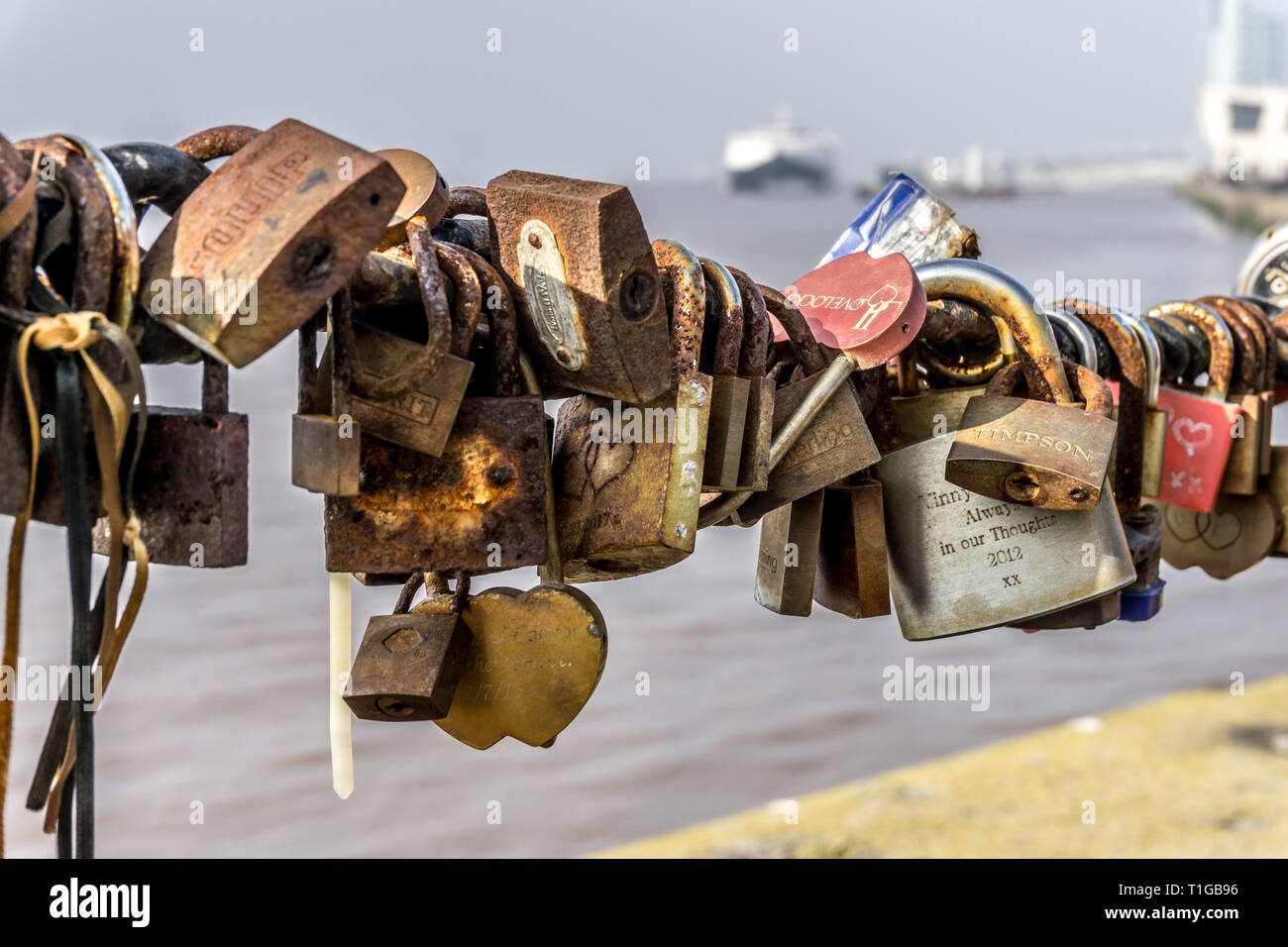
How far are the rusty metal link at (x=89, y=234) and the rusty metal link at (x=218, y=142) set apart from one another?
0.36ft

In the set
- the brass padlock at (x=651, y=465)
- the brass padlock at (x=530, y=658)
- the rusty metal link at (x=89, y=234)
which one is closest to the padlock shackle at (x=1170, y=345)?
the brass padlock at (x=651, y=465)

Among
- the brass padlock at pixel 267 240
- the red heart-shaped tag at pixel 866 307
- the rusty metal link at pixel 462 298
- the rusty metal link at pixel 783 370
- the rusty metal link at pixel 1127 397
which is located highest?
the brass padlock at pixel 267 240

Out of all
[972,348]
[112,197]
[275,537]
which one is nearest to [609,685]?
[275,537]

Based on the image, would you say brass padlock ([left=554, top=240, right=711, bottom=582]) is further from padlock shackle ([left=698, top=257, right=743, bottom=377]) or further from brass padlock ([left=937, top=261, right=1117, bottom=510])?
brass padlock ([left=937, top=261, right=1117, bottom=510])

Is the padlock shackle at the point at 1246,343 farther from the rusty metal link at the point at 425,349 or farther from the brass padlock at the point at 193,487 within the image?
the brass padlock at the point at 193,487

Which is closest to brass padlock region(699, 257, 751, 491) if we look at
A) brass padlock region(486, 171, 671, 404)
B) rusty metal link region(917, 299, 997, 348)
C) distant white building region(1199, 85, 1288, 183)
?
brass padlock region(486, 171, 671, 404)

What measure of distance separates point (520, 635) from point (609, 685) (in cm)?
868

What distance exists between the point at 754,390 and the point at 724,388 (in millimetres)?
40

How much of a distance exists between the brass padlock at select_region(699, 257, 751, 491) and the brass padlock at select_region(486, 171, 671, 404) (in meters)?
0.10

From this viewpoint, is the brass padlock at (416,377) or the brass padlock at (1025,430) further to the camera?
the brass padlock at (1025,430)

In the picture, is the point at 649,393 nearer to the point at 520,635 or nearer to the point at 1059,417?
the point at 520,635

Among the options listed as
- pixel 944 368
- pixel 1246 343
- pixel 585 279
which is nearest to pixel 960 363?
pixel 944 368

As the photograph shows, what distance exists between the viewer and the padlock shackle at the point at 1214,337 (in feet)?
6.09

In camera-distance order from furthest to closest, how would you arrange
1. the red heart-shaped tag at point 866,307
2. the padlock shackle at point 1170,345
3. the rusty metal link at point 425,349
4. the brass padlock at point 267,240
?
the padlock shackle at point 1170,345
the red heart-shaped tag at point 866,307
the rusty metal link at point 425,349
the brass padlock at point 267,240
